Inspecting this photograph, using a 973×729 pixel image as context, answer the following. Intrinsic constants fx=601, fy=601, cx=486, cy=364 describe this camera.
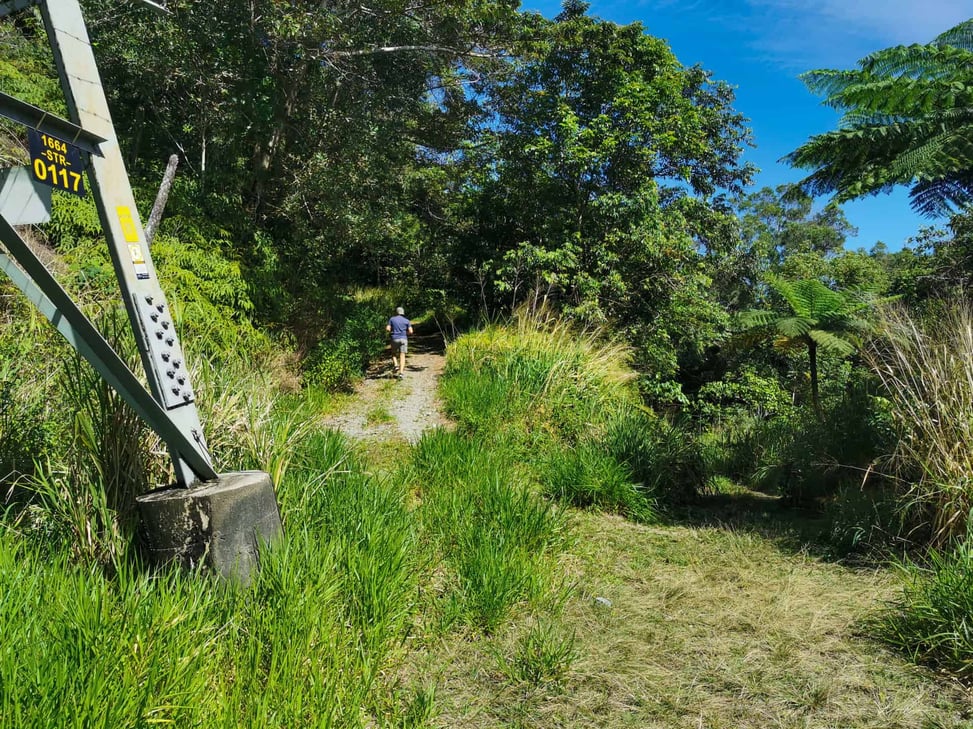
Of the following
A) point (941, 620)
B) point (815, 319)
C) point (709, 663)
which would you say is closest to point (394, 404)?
point (815, 319)

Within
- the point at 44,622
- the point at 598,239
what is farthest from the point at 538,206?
the point at 44,622

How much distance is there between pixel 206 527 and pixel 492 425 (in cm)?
569

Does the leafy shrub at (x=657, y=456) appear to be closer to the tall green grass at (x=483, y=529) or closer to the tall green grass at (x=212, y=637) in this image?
the tall green grass at (x=483, y=529)

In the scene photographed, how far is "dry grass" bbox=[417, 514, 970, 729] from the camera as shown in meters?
3.01

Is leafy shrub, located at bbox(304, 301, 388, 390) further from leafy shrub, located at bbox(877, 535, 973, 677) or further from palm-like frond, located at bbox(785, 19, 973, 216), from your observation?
leafy shrub, located at bbox(877, 535, 973, 677)

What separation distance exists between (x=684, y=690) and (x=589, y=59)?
1396 cm

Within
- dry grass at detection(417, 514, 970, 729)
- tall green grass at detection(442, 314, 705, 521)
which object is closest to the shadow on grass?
tall green grass at detection(442, 314, 705, 521)

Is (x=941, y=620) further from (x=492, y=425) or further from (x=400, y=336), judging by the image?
(x=400, y=336)

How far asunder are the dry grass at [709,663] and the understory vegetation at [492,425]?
23 millimetres

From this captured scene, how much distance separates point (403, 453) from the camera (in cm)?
748

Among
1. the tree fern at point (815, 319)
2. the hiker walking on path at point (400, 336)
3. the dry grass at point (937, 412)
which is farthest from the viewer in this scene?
the hiker walking on path at point (400, 336)

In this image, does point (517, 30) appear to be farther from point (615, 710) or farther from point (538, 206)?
point (615, 710)

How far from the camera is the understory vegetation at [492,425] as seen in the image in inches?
117

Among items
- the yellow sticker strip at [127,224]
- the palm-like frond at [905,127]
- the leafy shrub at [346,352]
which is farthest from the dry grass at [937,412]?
the leafy shrub at [346,352]
